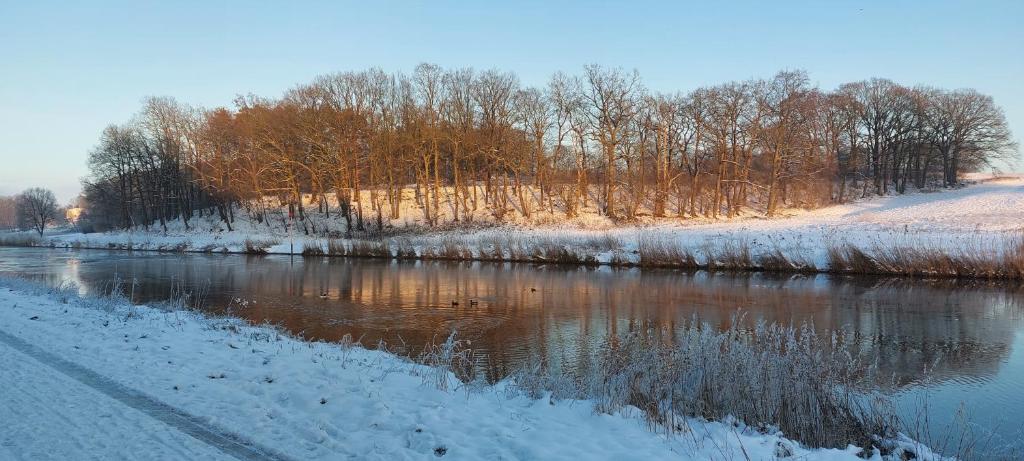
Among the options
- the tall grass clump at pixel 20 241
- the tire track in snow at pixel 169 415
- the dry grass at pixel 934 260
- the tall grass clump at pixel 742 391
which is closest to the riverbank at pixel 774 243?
the dry grass at pixel 934 260

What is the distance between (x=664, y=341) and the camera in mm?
12461

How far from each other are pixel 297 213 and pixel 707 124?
116ft

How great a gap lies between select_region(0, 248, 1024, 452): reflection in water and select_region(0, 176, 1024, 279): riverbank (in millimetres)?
1656

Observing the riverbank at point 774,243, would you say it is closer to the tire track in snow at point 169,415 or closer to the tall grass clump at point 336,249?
the tall grass clump at point 336,249

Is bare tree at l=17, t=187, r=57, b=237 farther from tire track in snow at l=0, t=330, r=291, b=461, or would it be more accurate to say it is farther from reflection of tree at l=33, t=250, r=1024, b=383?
tire track in snow at l=0, t=330, r=291, b=461

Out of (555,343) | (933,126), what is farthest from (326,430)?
(933,126)

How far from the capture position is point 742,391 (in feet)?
24.0

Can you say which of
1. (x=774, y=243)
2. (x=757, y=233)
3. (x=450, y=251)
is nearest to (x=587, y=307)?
(x=774, y=243)

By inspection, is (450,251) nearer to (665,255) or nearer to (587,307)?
(665,255)

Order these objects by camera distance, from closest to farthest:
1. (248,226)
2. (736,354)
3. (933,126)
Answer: (736,354)
(248,226)
(933,126)

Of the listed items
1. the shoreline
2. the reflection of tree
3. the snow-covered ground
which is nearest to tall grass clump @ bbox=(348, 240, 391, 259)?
the shoreline

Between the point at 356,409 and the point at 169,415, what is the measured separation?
174 cm

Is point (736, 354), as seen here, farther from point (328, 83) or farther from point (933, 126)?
point (933, 126)

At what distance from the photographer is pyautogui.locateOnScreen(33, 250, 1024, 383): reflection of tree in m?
12.7
